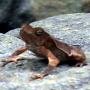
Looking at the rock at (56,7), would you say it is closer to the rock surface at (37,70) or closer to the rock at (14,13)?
the rock at (14,13)

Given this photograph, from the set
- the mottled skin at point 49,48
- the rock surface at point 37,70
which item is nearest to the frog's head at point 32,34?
the mottled skin at point 49,48

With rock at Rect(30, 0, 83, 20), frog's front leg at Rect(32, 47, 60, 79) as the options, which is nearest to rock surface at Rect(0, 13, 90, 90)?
frog's front leg at Rect(32, 47, 60, 79)

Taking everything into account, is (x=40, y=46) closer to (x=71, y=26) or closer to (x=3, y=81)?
(x=3, y=81)

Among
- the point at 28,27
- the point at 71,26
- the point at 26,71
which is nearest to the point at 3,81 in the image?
the point at 26,71

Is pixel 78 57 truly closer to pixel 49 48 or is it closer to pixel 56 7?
pixel 49 48

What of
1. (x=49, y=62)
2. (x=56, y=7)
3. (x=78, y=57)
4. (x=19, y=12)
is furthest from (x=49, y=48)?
(x=56, y=7)

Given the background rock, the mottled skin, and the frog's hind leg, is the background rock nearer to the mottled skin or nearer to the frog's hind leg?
the mottled skin

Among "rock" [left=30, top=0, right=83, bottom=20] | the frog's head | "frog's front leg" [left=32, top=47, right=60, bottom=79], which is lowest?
"rock" [left=30, top=0, right=83, bottom=20]
